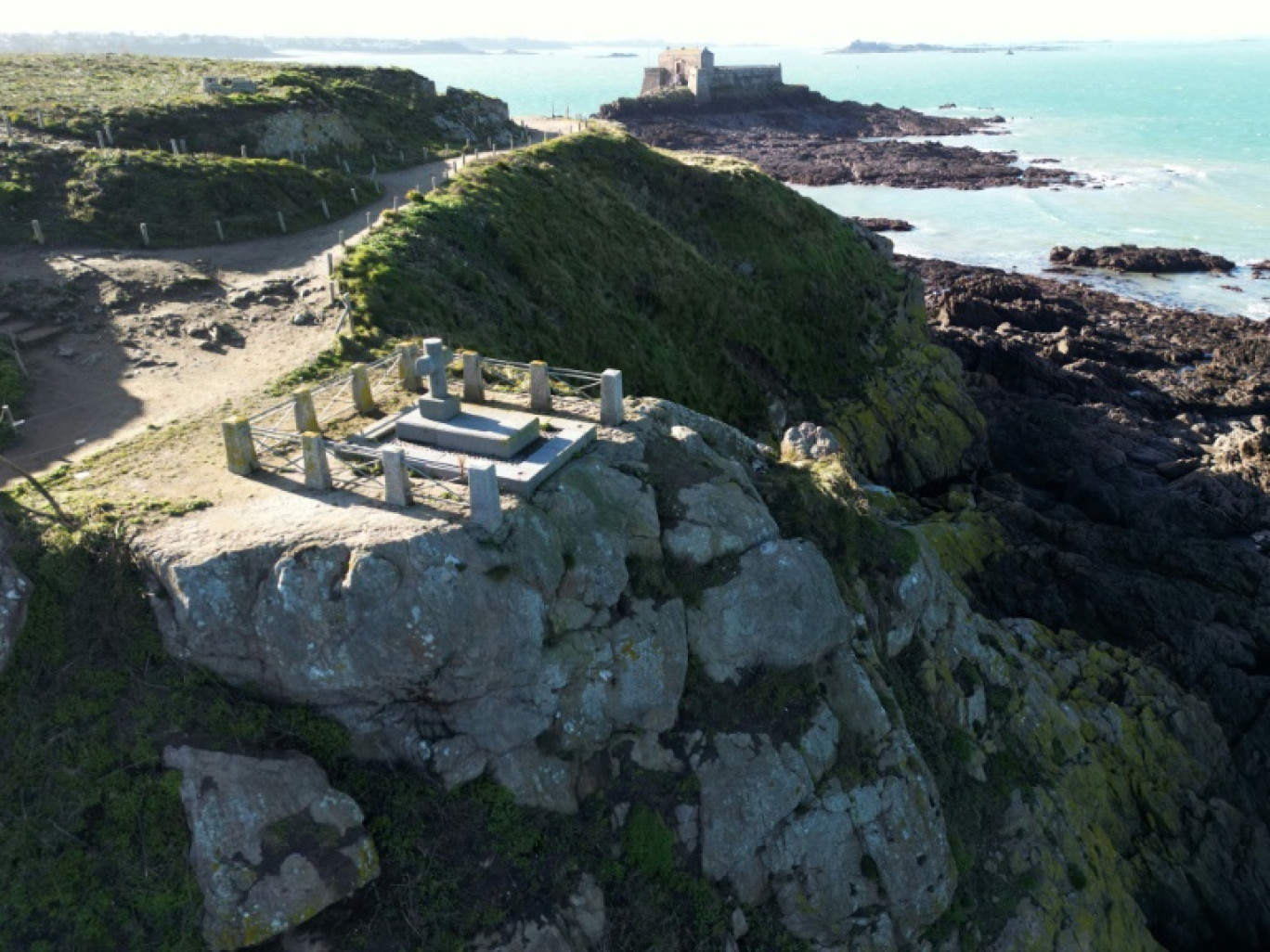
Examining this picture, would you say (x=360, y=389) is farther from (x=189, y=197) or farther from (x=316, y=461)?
(x=189, y=197)

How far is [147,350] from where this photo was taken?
21.6 m

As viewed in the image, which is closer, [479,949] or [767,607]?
[479,949]

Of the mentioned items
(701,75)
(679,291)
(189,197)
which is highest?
(701,75)

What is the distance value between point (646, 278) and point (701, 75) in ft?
371

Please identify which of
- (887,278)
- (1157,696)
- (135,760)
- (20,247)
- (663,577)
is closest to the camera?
(135,760)

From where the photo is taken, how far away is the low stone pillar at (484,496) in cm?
1357

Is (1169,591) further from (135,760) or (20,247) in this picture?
(20,247)

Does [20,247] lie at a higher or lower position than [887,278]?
higher

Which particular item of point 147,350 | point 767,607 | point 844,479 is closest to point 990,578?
point 844,479

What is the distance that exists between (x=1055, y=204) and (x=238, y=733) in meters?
95.2

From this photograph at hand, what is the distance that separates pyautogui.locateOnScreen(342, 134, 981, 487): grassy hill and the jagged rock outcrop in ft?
44.3

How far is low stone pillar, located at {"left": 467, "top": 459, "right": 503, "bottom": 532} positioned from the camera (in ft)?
44.5

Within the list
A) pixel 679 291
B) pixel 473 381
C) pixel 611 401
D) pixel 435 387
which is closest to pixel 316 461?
pixel 435 387

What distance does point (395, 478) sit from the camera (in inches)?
558
